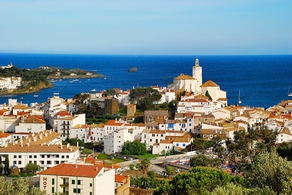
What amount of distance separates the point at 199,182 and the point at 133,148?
11.9 metres

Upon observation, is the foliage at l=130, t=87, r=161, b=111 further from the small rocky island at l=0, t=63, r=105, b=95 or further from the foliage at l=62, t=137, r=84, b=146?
the small rocky island at l=0, t=63, r=105, b=95

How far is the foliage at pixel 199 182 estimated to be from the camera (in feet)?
59.2

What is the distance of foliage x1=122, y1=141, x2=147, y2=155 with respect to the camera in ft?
97.7

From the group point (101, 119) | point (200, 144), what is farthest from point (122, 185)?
point (101, 119)

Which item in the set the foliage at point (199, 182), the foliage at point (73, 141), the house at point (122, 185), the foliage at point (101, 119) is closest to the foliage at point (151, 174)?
the house at point (122, 185)

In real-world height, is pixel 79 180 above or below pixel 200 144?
above

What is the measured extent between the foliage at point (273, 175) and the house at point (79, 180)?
569 centimetres

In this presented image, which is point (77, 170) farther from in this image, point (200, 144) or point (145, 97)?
point (145, 97)

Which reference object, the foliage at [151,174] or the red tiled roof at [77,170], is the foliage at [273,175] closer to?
the red tiled roof at [77,170]

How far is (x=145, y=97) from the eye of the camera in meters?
38.7

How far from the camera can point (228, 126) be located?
105ft

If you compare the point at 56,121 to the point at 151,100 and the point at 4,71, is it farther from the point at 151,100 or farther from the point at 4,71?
the point at 4,71

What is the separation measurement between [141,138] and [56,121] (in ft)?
21.0

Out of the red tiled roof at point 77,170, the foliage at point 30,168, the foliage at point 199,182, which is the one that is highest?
the red tiled roof at point 77,170
